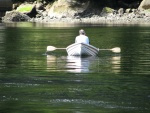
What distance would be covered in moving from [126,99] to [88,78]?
5119mm

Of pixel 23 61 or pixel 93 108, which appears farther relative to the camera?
pixel 23 61

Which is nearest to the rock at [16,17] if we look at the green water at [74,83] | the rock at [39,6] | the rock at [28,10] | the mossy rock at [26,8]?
the rock at [28,10]

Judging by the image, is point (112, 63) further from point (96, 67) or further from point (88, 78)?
point (88, 78)

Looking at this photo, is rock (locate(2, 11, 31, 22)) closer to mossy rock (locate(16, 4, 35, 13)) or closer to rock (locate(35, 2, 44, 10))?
mossy rock (locate(16, 4, 35, 13))

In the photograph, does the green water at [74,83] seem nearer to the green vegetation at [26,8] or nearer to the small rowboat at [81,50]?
Answer: the small rowboat at [81,50]

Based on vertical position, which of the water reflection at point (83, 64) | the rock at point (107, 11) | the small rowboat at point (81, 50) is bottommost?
the water reflection at point (83, 64)

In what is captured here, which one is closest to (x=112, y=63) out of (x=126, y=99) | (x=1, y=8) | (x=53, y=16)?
(x=126, y=99)

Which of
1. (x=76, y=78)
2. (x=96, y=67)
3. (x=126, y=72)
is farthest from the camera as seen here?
(x=96, y=67)

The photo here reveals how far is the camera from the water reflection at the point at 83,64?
2694 centimetres

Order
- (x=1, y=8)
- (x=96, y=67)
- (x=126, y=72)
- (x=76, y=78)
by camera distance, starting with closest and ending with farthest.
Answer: (x=76, y=78) → (x=126, y=72) → (x=96, y=67) → (x=1, y=8)

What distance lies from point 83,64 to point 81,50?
4.25m

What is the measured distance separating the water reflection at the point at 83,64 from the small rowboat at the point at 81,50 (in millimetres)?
495

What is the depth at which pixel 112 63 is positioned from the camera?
98.3 ft

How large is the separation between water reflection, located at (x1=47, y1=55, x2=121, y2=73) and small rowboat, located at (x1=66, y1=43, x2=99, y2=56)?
0.49 m
